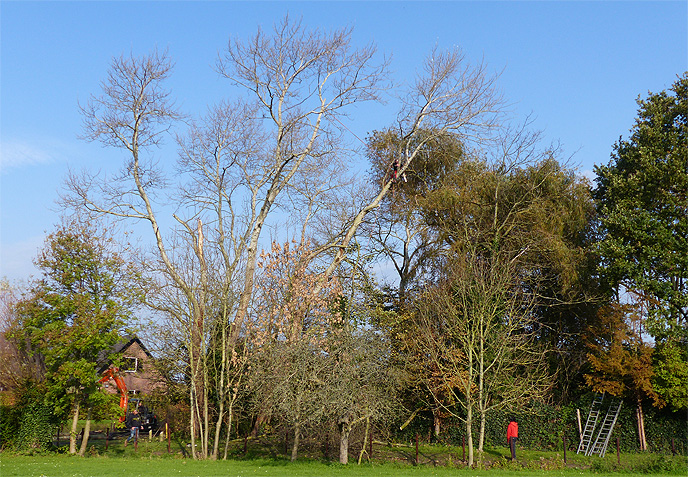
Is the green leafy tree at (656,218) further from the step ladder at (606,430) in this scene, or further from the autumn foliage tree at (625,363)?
the step ladder at (606,430)

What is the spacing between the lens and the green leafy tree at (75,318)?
20.0m

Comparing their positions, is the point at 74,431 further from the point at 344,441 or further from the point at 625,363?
the point at 625,363

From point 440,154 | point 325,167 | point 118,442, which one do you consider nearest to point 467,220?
point 440,154

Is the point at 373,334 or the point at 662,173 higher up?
the point at 662,173

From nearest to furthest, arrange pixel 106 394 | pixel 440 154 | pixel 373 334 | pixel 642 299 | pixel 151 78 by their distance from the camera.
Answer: pixel 373 334 → pixel 106 394 → pixel 642 299 → pixel 151 78 → pixel 440 154

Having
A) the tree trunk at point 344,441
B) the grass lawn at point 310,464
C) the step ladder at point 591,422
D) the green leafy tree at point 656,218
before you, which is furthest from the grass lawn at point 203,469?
the green leafy tree at point 656,218

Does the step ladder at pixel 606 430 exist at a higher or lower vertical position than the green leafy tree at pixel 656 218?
lower

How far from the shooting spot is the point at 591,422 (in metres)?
23.5

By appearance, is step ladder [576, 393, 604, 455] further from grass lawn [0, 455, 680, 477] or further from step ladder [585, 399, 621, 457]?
grass lawn [0, 455, 680, 477]

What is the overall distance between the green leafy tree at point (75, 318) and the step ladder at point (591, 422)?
57.8ft

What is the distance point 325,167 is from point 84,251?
9.85 meters

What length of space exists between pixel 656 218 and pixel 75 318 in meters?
20.8

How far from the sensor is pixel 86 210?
23391 millimetres

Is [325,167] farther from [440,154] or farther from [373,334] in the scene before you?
[373,334]
